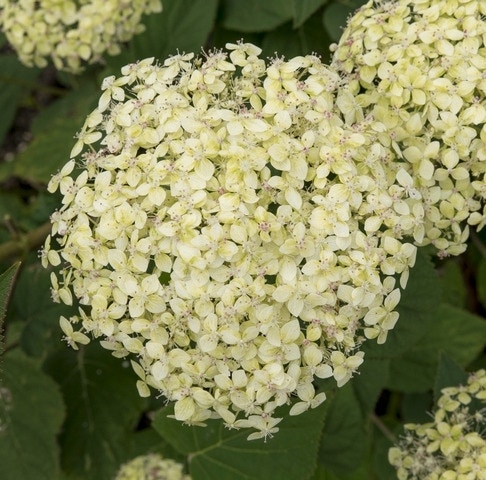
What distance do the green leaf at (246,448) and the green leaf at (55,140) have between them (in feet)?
5.22

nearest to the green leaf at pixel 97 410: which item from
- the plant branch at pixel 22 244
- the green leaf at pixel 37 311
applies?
the green leaf at pixel 37 311

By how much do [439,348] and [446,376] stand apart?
0.69m

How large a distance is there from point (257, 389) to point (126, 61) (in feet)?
6.55

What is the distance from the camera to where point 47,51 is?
134 inches

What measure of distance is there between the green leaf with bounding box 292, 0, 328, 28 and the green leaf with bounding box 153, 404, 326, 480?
1.41 m

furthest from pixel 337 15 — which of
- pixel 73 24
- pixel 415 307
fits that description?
pixel 415 307

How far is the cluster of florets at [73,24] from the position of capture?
3271 mm

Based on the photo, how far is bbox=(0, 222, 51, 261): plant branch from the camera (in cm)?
300

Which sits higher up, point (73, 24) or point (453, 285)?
point (73, 24)

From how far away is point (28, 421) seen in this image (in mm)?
3332

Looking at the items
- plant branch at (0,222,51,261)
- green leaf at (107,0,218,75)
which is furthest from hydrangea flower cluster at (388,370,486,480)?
green leaf at (107,0,218,75)

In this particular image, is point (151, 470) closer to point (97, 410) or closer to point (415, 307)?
point (97, 410)

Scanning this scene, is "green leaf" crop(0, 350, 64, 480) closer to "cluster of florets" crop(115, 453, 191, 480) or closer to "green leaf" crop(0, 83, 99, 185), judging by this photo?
"cluster of florets" crop(115, 453, 191, 480)

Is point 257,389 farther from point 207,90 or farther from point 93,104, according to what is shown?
point 93,104
